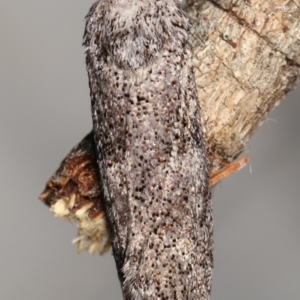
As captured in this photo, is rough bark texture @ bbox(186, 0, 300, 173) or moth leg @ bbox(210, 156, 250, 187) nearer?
rough bark texture @ bbox(186, 0, 300, 173)

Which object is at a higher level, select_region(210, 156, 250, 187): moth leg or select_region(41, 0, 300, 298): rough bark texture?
select_region(41, 0, 300, 298): rough bark texture

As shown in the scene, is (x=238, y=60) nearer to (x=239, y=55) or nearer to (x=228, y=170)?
(x=239, y=55)

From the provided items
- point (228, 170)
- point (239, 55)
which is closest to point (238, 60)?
point (239, 55)

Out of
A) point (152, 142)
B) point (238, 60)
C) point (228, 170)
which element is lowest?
point (228, 170)

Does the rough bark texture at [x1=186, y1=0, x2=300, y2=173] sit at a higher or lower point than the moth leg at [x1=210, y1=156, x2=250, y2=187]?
higher

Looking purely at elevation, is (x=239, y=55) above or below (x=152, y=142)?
above

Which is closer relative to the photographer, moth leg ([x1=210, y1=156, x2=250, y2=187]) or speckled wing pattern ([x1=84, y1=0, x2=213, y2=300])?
speckled wing pattern ([x1=84, y1=0, x2=213, y2=300])

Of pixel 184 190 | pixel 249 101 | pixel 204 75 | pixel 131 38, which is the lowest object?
pixel 184 190

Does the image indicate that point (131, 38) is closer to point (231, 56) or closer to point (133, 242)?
point (231, 56)

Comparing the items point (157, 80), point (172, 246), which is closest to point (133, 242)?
point (172, 246)
